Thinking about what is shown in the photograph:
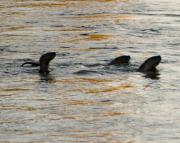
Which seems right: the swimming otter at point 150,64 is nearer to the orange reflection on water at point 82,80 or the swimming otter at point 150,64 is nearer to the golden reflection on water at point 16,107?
the orange reflection on water at point 82,80

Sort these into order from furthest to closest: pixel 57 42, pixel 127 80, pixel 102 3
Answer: pixel 102 3 → pixel 57 42 → pixel 127 80

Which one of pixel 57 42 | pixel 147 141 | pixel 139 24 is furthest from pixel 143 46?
pixel 147 141

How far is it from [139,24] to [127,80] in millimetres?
10110

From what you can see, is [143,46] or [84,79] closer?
[84,79]

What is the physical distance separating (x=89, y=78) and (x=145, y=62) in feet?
5.92

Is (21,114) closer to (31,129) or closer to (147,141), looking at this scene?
(31,129)

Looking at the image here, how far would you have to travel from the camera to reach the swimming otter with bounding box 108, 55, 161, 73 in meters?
19.9

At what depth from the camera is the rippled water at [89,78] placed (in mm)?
13836

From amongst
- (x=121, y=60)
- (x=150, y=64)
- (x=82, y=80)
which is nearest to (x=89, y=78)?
(x=82, y=80)

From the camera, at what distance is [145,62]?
20000 mm

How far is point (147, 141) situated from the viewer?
1299 centimetres

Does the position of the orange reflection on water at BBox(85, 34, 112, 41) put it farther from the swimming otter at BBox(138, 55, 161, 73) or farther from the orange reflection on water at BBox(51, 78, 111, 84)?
the orange reflection on water at BBox(51, 78, 111, 84)

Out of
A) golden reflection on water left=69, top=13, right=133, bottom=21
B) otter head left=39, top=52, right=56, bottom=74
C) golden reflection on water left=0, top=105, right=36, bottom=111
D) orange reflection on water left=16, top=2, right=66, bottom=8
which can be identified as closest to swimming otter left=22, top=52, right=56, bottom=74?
otter head left=39, top=52, right=56, bottom=74

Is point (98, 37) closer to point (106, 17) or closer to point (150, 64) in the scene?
point (106, 17)
